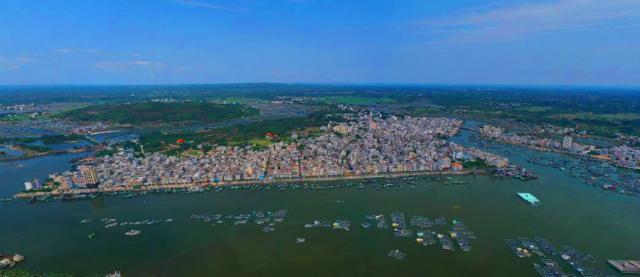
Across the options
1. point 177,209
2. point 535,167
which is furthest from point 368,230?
point 535,167

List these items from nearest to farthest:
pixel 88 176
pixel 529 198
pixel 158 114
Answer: pixel 529 198, pixel 88 176, pixel 158 114

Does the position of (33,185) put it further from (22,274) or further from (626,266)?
(626,266)

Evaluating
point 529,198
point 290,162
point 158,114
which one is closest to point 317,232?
point 290,162

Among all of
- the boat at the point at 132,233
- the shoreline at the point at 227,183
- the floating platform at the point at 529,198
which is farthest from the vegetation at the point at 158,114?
the floating platform at the point at 529,198

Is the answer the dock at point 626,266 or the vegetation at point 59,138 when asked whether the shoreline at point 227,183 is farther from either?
the vegetation at point 59,138

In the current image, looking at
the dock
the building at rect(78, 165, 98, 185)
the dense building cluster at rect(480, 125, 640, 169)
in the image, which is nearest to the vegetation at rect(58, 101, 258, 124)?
the building at rect(78, 165, 98, 185)

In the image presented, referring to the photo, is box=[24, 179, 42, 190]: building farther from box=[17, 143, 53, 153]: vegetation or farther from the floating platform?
the floating platform
